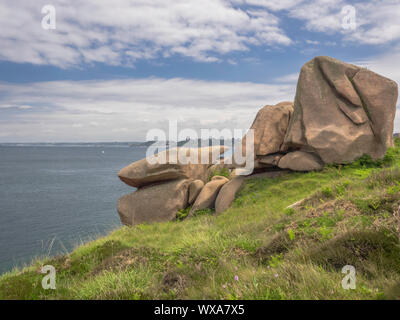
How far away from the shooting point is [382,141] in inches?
627

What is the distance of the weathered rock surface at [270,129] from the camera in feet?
57.2

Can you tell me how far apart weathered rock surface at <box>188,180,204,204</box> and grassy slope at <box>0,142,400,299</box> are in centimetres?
590

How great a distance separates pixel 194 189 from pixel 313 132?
720cm

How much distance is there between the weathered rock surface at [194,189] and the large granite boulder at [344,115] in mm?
5523

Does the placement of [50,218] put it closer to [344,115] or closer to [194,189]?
[194,189]

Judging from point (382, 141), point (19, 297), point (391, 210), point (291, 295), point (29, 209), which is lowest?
point (29, 209)

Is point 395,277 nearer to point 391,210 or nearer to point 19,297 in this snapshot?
point 391,210

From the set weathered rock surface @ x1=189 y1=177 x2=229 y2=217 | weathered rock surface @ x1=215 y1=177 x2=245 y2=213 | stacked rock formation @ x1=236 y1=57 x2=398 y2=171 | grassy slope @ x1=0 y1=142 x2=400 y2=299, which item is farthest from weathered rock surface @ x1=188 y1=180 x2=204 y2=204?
grassy slope @ x1=0 y1=142 x2=400 y2=299

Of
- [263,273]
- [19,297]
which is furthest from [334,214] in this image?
[19,297]

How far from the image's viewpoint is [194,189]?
18.8 metres

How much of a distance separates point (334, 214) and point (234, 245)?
2670mm

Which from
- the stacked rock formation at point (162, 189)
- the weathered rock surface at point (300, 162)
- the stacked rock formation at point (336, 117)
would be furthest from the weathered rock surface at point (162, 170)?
the weathered rock surface at point (300, 162)

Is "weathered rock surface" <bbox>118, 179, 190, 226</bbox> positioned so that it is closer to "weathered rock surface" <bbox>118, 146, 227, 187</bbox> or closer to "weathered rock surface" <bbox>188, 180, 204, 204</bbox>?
"weathered rock surface" <bbox>188, 180, 204, 204</bbox>

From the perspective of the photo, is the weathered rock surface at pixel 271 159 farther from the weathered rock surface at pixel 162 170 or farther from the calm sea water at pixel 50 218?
the calm sea water at pixel 50 218
